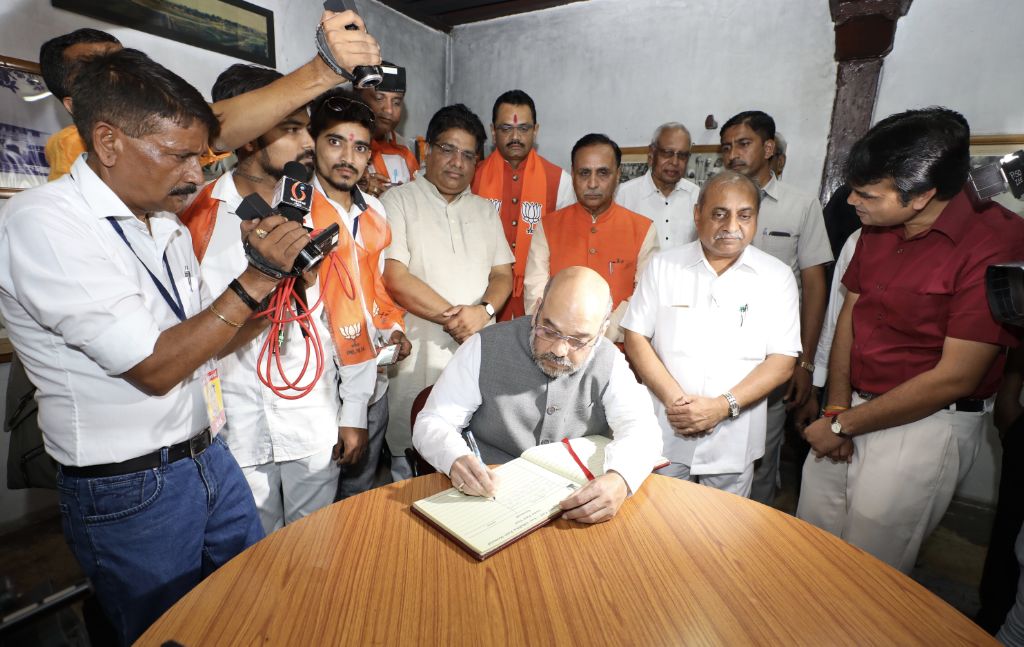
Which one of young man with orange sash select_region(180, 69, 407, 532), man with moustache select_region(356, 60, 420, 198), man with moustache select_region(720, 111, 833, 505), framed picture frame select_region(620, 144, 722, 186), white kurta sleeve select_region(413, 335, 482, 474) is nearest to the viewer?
white kurta sleeve select_region(413, 335, 482, 474)

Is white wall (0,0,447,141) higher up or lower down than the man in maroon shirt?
higher up

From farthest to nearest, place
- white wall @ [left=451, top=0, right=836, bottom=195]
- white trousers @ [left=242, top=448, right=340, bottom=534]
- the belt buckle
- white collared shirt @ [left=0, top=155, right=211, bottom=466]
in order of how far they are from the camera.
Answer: white wall @ [left=451, top=0, right=836, bottom=195] → white trousers @ [left=242, top=448, right=340, bottom=534] → the belt buckle → white collared shirt @ [left=0, top=155, right=211, bottom=466]

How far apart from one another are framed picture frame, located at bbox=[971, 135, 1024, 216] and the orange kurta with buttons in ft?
8.10

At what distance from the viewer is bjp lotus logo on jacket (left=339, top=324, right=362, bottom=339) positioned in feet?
6.36

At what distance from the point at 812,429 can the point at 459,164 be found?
2193mm

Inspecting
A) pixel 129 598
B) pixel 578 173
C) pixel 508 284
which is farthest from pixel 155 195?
pixel 578 173

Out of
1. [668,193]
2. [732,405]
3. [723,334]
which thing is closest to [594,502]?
[732,405]

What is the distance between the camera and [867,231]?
224 centimetres

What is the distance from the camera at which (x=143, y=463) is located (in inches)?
51.3

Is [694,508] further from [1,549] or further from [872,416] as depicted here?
[1,549]

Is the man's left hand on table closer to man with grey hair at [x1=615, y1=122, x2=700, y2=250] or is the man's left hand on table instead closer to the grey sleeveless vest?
the grey sleeveless vest

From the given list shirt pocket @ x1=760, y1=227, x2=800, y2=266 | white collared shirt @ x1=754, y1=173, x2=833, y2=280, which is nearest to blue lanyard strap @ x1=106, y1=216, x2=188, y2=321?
white collared shirt @ x1=754, y1=173, x2=833, y2=280

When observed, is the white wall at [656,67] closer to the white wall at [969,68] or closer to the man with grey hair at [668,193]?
the white wall at [969,68]

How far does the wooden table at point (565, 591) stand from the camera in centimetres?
100
